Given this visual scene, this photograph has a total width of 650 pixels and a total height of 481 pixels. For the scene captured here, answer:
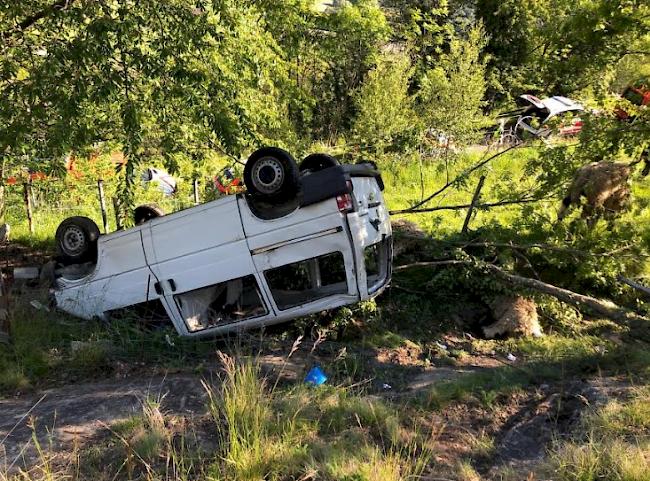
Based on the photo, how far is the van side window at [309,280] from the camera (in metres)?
6.64

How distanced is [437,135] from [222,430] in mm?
11841

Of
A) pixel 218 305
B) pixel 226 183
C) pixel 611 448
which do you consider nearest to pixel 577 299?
pixel 611 448

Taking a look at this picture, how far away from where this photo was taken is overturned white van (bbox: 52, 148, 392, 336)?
5770 millimetres

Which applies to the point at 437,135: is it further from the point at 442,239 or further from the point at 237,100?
the point at 237,100

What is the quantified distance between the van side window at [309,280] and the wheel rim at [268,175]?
1.14 metres

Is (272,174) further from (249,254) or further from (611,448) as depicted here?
(611,448)

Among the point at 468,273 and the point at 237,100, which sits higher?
the point at 237,100

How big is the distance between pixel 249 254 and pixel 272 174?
3.03ft

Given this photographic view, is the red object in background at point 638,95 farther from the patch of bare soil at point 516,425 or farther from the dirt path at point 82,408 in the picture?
the dirt path at point 82,408

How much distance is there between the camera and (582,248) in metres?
8.41

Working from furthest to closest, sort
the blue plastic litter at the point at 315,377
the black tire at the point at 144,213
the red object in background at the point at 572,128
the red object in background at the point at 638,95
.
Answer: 1. the red object in background at the point at 572,128
2. the red object in background at the point at 638,95
3. the black tire at the point at 144,213
4. the blue plastic litter at the point at 315,377

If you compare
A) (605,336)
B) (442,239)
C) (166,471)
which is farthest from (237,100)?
(605,336)

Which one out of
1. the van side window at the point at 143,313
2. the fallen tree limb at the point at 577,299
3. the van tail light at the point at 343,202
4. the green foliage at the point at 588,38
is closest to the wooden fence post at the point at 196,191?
Answer: the van side window at the point at 143,313

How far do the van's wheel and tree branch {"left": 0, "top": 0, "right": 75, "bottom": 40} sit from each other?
2.50 metres
